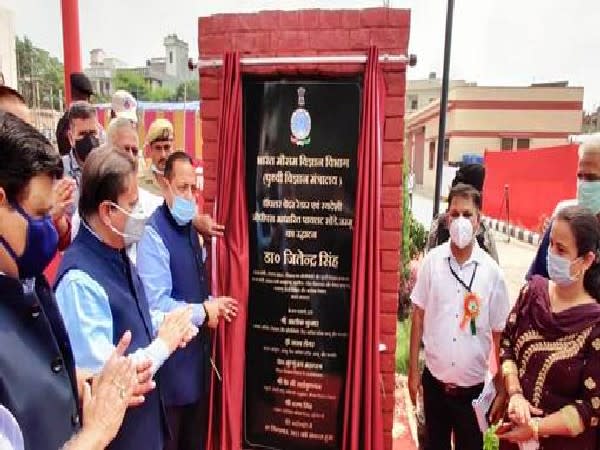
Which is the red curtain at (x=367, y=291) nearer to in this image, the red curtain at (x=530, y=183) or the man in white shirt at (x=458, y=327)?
the man in white shirt at (x=458, y=327)

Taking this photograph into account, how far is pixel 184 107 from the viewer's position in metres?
10.3

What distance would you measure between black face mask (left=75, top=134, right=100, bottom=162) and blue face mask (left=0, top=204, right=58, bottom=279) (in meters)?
A: 2.17

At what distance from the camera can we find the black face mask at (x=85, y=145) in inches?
123

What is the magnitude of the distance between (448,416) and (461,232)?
37.0 inches

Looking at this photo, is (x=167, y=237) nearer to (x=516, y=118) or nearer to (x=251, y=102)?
(x=251, y=102)

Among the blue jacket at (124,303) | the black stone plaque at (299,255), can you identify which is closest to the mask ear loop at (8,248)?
the blue jacket at (124,303)

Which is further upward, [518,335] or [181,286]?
[181,286]

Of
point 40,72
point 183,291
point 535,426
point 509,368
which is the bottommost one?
point 535,426

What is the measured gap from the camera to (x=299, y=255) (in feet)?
7.93

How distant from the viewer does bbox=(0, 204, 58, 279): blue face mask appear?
107 cm

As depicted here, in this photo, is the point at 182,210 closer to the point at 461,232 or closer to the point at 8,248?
the point at 8,248

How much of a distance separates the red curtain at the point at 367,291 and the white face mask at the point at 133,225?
0.98 metres

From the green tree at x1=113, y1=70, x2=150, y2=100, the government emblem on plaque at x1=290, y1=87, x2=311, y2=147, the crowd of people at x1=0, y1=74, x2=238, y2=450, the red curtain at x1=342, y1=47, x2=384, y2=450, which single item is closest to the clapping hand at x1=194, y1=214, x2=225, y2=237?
the crowd of people at x1=0, y1=74, x2=238, y2=450

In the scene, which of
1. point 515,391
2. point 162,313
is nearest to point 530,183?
→ point 515,391
